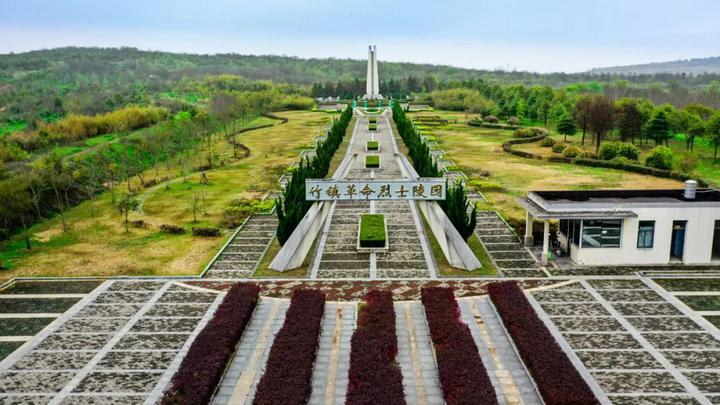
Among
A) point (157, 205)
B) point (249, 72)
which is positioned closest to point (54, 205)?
point (157, 205)

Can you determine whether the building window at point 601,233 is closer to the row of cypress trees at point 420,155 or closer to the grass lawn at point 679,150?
the row of cypress trees at point 420,155

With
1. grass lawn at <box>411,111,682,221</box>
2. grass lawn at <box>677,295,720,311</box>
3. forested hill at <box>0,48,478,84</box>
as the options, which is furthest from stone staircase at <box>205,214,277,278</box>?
forested hill at <box>0,48,478,84</box>

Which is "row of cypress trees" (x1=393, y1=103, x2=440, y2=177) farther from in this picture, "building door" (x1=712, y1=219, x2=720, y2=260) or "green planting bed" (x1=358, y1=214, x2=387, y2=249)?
"building door" (x1=712, y1=219, x2=720, y2=260)

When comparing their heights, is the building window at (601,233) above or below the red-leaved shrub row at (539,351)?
above

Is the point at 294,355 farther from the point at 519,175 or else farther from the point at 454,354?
the point at 519,175

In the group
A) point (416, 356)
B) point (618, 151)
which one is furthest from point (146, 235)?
point (618, 151)

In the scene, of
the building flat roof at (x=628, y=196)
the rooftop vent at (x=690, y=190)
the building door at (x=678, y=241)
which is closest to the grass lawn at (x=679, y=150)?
the building flat roof at (x=628, y=196)
